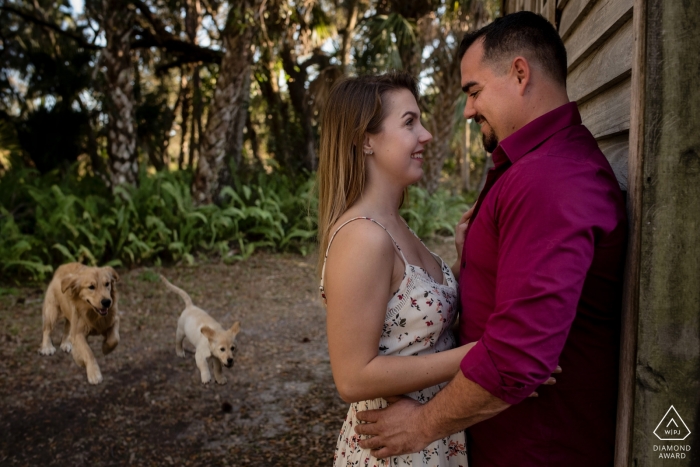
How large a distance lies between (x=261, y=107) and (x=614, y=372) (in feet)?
57.2

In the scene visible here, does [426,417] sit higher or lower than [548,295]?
lower

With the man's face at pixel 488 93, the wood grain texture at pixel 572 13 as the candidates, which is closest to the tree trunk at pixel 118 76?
the wood grain texture at pixel 572 13

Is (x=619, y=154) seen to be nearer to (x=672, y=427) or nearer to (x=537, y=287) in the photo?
(x=537, y=287)

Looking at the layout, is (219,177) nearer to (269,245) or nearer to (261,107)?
(269,245)

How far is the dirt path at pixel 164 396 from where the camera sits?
4035mm

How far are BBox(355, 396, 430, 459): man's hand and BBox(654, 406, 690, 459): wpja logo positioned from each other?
2.01ft

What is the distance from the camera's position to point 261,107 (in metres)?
18.0

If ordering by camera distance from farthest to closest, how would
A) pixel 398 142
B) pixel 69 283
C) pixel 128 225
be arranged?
1. pixel 128 225
2. pixel 69 283
3. pixel 398 142

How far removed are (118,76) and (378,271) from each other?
508 cm

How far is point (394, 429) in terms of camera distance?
1.69 metres

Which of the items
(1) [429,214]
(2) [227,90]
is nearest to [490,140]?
(2) [227,90]

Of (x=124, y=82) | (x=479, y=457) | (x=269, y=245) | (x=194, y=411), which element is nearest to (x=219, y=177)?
(x=269, y=245)

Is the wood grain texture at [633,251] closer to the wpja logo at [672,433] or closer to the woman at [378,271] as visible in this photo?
the wpja logo at [672,433]

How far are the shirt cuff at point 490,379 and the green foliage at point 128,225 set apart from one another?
545 cm
